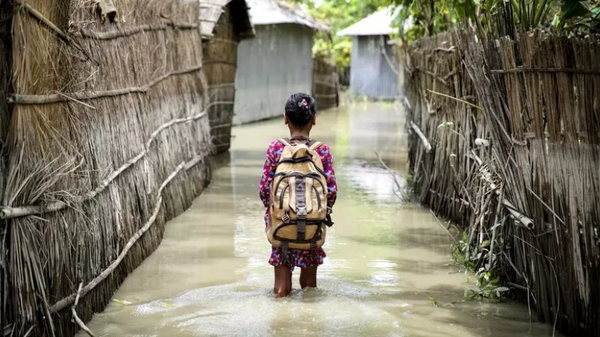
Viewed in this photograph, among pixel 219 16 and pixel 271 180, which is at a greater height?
pixel 219 16

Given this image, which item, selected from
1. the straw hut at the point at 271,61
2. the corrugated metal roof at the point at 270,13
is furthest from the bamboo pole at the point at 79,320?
the corrugated metal roof at the point at 270,13

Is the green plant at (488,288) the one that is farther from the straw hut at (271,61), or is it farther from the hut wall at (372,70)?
the hut wall at (372,70)

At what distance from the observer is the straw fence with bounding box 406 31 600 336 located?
462 centimetres

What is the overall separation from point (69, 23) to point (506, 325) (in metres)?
3.06

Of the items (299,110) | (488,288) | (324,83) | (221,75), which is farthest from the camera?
(324,83)

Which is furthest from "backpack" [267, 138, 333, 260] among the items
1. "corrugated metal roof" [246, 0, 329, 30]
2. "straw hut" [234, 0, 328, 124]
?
"corrugated metal roof" [246, 0, 329, 30]

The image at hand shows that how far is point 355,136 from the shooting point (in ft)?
57.9

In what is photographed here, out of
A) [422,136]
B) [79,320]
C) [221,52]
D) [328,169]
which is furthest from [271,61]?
[79,320]

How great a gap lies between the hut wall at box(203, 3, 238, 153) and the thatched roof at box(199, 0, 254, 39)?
26 cm

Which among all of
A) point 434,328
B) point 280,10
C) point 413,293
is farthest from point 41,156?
point 280,10

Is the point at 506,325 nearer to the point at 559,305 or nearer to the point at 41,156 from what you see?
the point at 559,305

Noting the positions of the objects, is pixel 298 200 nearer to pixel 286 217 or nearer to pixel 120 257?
pixel 286 217

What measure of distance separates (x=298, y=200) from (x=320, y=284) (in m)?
1.16

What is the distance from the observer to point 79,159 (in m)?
5.05
